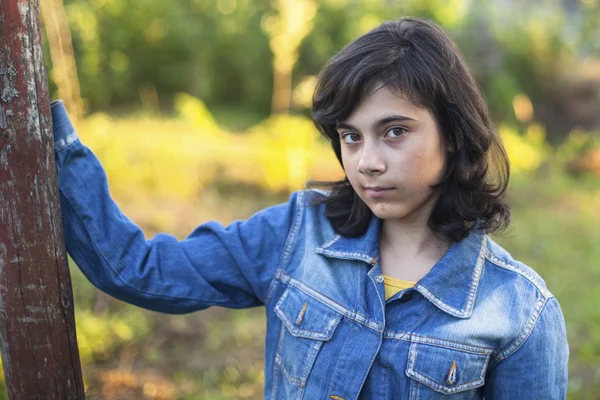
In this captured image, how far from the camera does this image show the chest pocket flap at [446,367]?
1523mm

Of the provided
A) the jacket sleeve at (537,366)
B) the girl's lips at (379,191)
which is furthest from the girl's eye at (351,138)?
the jacket sleeve at (537,366)

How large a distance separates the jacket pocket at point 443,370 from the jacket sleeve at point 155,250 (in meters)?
0.46

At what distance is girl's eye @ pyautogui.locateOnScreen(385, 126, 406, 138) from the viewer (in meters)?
1.52

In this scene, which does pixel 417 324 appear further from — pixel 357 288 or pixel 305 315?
pixel 305 315

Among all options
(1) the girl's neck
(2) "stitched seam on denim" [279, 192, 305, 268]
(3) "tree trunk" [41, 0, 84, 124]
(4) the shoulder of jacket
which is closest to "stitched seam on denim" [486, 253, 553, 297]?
(4) the shoulder of jacket

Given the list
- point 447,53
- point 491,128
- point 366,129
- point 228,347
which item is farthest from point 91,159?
point 228,347

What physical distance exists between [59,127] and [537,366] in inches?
51.0

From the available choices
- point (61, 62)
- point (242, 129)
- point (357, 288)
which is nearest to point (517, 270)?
point (357, 288)

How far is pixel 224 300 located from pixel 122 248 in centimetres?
32

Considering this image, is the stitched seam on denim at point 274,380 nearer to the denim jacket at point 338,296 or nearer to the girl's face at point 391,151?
the denim jacket at point 338,296

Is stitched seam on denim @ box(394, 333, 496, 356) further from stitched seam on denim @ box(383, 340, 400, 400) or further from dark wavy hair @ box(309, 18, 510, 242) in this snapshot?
dark wavy hair @ box(309, 18, 510, 242)

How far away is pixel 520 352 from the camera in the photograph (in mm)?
1528

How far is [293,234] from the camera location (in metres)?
1.77

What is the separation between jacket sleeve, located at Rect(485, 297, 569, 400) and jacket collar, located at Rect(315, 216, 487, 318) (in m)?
0.15
